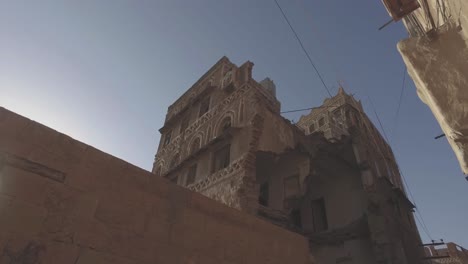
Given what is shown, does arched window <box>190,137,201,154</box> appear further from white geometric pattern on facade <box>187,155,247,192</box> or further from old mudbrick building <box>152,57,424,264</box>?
white geometric pattern on facade <box>187,155,247,192</box>

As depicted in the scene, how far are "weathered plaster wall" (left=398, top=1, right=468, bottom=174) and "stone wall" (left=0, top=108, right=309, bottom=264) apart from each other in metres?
3.10

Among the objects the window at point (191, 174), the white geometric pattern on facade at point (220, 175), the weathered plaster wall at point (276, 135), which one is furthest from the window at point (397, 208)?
the window at point (191, 174)

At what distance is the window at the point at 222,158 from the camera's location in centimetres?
1270

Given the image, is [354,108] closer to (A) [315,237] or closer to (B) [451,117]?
(A) [315,237]

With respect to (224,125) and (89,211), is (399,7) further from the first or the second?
(224,125)

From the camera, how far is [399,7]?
6.39 meters

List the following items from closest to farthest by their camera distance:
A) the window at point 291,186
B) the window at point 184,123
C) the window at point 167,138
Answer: the window at point 291,186 < the window at point 184,123 < the window at point 167,138

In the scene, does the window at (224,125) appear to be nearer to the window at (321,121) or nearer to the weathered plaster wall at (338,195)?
the weathered plaster wall at (338,195)

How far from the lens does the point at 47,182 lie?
3.06 metres

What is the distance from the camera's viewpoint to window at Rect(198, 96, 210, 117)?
1719 centimetres

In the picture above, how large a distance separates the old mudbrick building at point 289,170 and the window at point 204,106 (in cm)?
9

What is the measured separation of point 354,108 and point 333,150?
5.82 metres

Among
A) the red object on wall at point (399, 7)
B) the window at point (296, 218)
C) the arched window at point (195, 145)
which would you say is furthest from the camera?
the window at point (296, 218)

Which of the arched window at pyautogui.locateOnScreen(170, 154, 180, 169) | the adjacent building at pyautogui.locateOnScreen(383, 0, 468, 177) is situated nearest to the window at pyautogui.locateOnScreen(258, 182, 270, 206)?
the arched window at pyautogui.locateOnScreen(170, 154, 180, 169)
